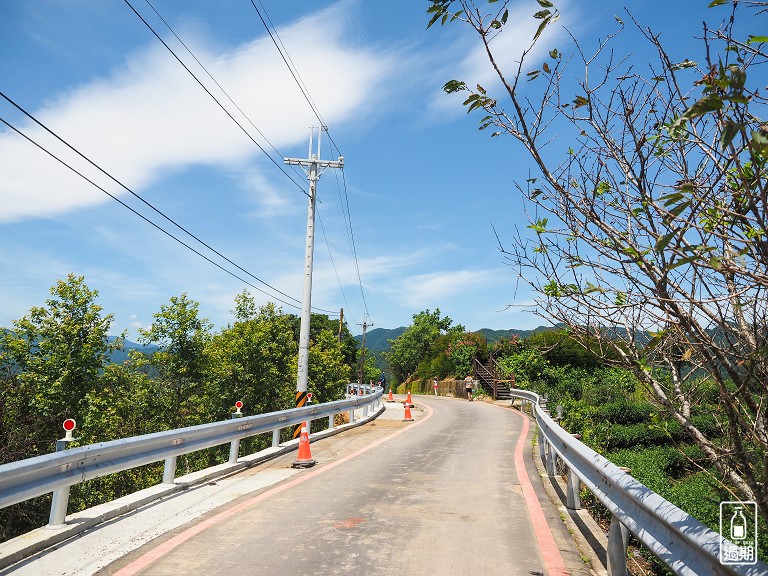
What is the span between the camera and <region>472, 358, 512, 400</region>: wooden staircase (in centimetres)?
3584

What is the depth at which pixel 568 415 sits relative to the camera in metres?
15.0

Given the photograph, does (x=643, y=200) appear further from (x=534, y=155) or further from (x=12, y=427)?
(x=12, y=427)

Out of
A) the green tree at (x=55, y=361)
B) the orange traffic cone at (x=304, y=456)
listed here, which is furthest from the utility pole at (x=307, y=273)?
the green tree at (x=55, y=361)

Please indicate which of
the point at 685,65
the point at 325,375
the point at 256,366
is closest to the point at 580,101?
the point at 685,65

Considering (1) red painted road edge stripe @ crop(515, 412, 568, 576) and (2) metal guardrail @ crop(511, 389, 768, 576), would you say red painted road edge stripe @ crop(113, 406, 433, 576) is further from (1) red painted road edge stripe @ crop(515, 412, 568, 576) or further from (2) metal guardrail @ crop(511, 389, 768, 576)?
(2) metal guardrail @ crop(511, 389, 768, 576)

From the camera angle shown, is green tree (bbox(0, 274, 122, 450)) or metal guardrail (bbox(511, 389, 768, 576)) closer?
metal guardrail (bbox(511, 389, 768, 576))

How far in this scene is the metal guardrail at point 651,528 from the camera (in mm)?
2695

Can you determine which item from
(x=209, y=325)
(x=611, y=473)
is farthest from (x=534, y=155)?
(x=209, y=325)

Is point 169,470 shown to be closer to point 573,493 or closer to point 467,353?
point 573,493

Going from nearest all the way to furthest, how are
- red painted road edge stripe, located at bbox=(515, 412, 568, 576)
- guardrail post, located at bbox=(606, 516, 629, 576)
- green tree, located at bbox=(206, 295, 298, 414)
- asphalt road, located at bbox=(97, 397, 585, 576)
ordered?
guardrail post, located at bbox=(606, 516, 629, 576) → asphalt road, located at bbox=(97, 397, 585, 576) → red painted road edge stripe, located at bbox=(515, 412, 568, 576) → green tree, located at bbox=(206, 295, 298, 414)

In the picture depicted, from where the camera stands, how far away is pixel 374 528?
19.4 ft

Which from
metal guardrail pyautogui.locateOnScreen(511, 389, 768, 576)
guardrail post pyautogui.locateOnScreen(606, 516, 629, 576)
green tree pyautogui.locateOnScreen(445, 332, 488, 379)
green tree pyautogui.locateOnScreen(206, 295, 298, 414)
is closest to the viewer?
metal guardrail pyautogui.locateOnScreen(511, 389, 768, 576)

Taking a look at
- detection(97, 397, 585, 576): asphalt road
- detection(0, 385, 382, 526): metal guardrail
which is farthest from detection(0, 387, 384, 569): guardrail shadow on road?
detection(97, 397, 585, 576): asphalt road

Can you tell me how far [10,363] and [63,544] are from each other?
3859 centimetres
